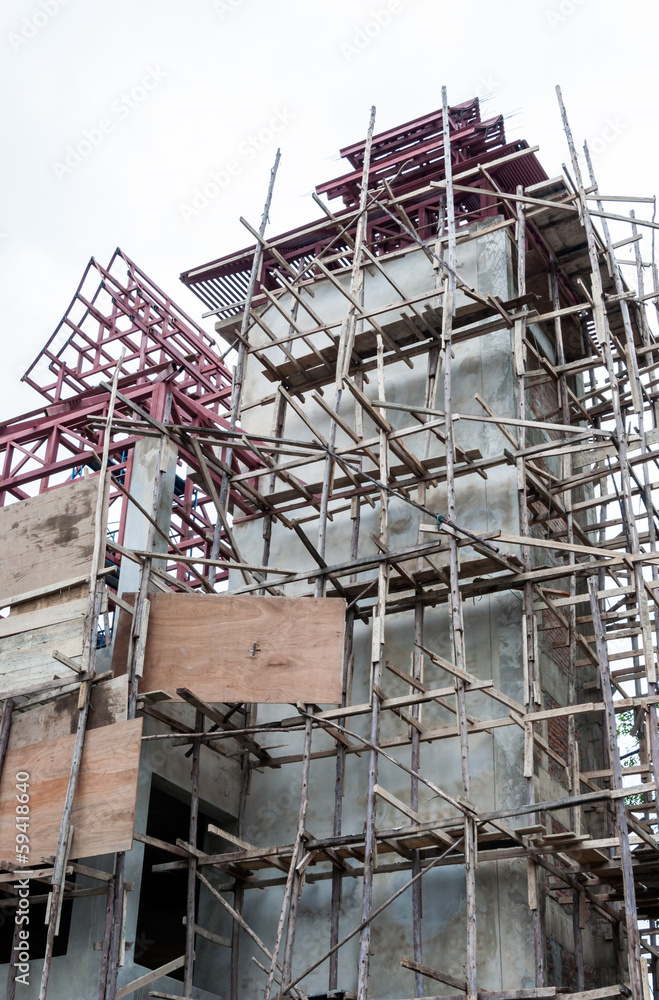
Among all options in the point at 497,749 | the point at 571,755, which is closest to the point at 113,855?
the point at 497,749

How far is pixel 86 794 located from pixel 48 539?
3.46 m

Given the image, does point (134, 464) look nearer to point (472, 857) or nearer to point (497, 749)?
point (497, 749)

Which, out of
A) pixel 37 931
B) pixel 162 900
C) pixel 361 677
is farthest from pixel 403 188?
pixel 37 931

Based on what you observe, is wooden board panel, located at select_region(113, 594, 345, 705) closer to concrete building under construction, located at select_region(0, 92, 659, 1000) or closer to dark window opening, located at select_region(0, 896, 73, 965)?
concrete building under construction, located at select_region(0, 92, 659, 1000)

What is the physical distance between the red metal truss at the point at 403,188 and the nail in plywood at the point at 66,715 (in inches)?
349

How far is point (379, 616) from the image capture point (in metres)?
12.8

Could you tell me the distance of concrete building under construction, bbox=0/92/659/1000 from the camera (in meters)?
11.8

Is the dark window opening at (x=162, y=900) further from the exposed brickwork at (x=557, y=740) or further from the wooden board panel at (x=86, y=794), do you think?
the exposed brickwork at (x=557, y=740)

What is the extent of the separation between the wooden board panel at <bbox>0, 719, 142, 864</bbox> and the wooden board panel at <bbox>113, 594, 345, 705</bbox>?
3.54ft

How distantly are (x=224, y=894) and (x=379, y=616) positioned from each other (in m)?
4.33

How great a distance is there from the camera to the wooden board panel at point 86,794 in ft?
37.1

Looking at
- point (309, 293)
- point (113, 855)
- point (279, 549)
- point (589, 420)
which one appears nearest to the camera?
point (113, 855)

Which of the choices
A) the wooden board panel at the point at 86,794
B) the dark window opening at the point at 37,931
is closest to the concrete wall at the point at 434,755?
the dark window opening at the point at 37,931

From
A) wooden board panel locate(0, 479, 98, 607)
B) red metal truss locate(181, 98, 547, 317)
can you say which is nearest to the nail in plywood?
wooden board panel locate(0, 479, 98, 607)
